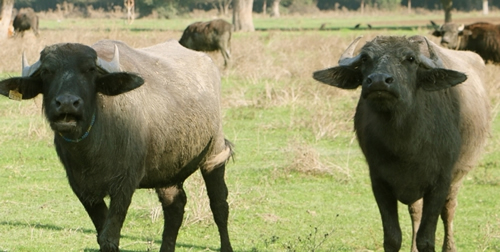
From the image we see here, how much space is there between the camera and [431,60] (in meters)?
6.12

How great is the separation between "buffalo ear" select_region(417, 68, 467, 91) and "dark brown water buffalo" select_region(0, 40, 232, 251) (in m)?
Result: 1.85

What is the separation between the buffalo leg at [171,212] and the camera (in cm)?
701

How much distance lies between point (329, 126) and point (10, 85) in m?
7.96

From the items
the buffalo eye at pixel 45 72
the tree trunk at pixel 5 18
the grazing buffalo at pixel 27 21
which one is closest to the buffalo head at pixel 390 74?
the buffalo eye at pixel 45 72

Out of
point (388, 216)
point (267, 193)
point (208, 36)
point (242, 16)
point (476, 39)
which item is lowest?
point (242, 16)

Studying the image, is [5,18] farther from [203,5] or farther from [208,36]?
[203,5]

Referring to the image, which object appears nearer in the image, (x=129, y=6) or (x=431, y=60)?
(x=431, y=60)

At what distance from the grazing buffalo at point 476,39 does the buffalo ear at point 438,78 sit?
1513cm

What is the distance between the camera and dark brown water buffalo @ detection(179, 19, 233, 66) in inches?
1040

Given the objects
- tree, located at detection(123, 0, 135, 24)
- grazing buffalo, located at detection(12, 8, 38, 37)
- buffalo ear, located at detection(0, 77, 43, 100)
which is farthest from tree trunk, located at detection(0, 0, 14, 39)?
buffalo ear, located at detection(0, 77, 43, 100)

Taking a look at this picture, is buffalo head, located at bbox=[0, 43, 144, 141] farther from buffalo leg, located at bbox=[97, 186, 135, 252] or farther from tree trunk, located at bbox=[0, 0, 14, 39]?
tree trunk, located at bbox=[0, 0, 14, 39]

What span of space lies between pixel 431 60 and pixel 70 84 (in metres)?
2.64

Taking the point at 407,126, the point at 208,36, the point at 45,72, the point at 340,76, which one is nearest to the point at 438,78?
the point at 407,126

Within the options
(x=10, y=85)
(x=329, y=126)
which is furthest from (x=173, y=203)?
(x=329, y=126)
